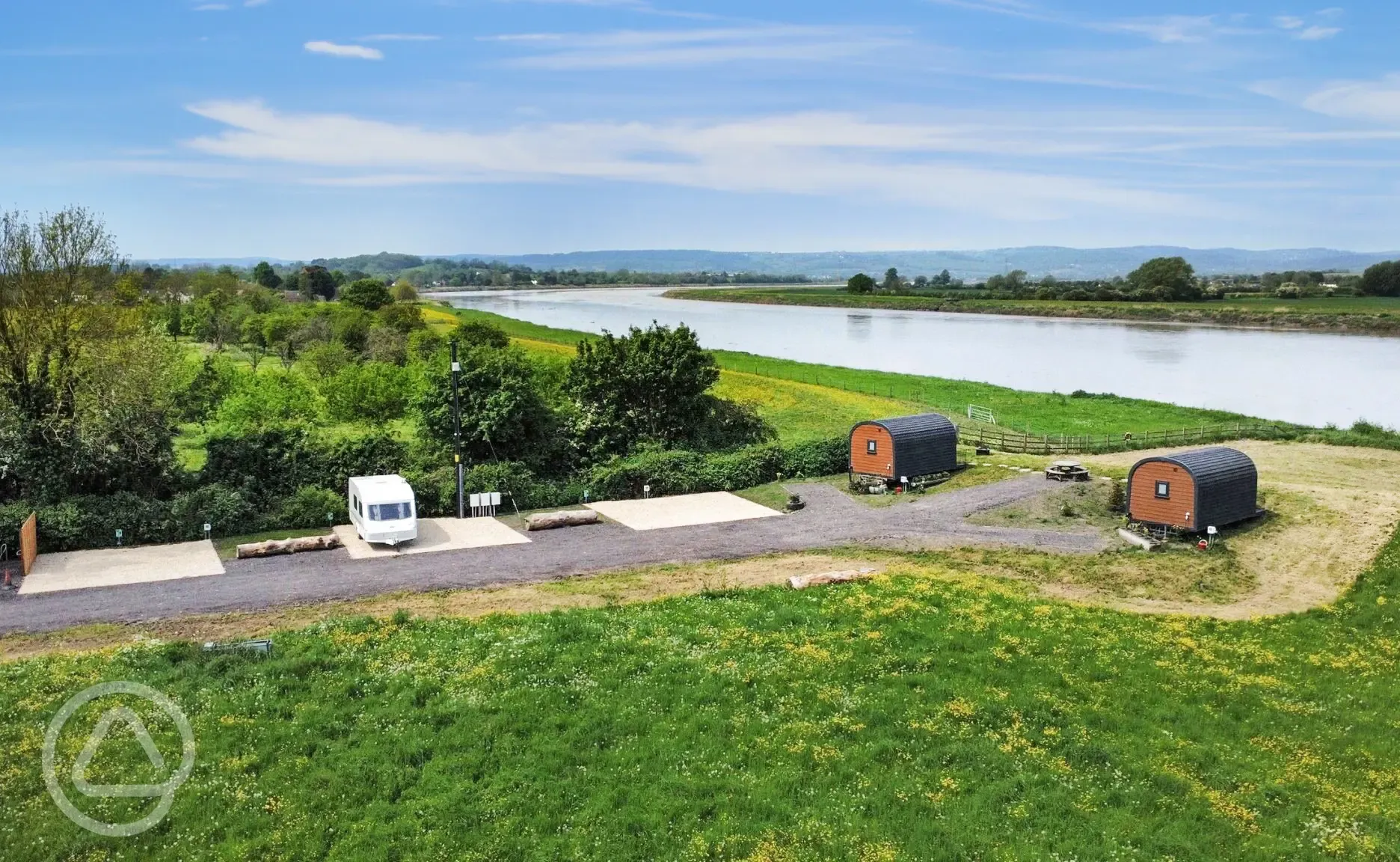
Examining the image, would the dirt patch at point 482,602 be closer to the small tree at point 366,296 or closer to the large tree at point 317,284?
the small tree at point 366,296

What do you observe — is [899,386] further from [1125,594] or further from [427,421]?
[1125,594]

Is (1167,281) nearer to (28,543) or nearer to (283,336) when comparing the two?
(283,336)

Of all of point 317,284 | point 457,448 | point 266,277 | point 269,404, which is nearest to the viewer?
point 457,448

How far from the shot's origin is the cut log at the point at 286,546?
2441cm

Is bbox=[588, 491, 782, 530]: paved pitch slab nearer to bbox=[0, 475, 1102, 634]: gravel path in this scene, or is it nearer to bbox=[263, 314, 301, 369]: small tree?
bbox=[0, 475, 1102, 634]: gravel path

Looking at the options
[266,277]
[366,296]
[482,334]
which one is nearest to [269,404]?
[482,334]

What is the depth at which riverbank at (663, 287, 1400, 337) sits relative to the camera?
111m

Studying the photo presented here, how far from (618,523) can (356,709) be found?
548 inches

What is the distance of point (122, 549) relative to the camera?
25141 millimetres

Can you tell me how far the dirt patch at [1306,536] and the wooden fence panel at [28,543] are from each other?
24553mm

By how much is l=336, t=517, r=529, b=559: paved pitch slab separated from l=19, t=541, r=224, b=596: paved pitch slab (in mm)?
3450

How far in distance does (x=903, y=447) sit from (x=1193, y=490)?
940cm

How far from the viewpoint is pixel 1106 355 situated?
8762cm

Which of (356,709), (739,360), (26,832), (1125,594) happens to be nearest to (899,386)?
(739,360)
